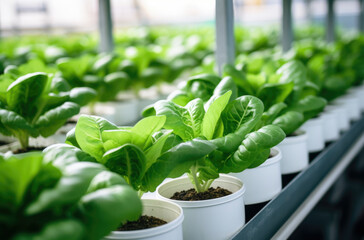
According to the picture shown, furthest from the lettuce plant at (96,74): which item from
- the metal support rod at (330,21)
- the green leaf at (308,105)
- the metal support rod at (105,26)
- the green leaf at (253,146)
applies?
the metal support rod at (330,21)

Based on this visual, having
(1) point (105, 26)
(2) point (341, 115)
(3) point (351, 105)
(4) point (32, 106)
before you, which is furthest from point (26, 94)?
(3) point (351, 105)

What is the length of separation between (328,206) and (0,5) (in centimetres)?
759

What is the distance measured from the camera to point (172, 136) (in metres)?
0.93

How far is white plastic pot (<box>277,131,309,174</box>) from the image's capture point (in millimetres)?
1426

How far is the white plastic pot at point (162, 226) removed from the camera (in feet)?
2.55

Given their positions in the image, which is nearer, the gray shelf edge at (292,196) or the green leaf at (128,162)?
the green leaf at (128,162)

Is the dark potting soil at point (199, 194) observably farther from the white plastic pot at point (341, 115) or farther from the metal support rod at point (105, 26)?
the metal support rod at point (105, 26)

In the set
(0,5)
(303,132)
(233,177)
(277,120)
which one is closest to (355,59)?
(303,132)

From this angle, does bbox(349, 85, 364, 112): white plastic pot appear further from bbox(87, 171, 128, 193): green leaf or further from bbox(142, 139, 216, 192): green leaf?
bbox(87, 171, 128, 193): green leaf

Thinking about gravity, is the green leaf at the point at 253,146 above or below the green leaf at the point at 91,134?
below

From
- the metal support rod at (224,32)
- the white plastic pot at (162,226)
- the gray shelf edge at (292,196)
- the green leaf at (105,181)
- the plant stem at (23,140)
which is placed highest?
the metal support rod at (224,32)

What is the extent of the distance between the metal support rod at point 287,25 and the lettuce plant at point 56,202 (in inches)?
85.9

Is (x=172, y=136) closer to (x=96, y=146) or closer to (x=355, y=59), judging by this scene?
(x=96, y=146)

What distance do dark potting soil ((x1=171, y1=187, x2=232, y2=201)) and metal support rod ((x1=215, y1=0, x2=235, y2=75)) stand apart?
75 centimetres
